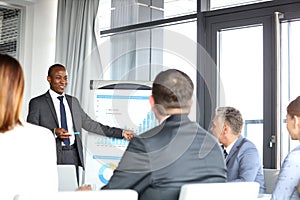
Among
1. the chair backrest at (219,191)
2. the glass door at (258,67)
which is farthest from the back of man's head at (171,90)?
the glass door at (258,67)

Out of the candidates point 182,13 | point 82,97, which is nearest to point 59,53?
point 82,97

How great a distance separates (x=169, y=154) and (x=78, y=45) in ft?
16.4

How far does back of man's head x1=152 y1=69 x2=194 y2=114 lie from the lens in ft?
7.66

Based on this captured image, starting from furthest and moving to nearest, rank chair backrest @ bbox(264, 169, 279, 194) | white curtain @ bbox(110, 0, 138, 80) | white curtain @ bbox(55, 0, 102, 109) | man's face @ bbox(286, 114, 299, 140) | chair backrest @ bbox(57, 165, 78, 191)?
white curtain @ bbox(55, 0, 102, 109) < white curtain @ bbox(110, 0, 138, 80) < chair backrest @ bbox(264, 169, 279, 194) < chair backrest @ bbox(57, 165, 78, 191) < man's face @ bbox(286, 114, 299, 140)

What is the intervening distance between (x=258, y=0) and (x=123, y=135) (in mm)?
2001

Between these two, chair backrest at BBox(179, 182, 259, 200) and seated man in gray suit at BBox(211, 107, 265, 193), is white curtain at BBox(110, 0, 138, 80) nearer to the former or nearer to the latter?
seated man in gray suit at BBox(211, 107, 265, 193)

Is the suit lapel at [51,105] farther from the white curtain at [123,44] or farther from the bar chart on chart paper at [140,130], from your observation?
the white curtain at [123,44]

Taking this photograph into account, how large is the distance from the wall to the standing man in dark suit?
2.07m

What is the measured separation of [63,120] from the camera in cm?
502

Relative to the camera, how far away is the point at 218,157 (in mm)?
2426

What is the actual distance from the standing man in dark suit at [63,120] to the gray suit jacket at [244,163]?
154 cm

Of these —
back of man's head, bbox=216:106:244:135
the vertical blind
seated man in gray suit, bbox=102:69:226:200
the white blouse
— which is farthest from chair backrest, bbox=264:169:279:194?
the vertical blind

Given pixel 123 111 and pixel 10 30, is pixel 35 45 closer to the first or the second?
pixel 10 30

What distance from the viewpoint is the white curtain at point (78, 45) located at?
22.6 feet
